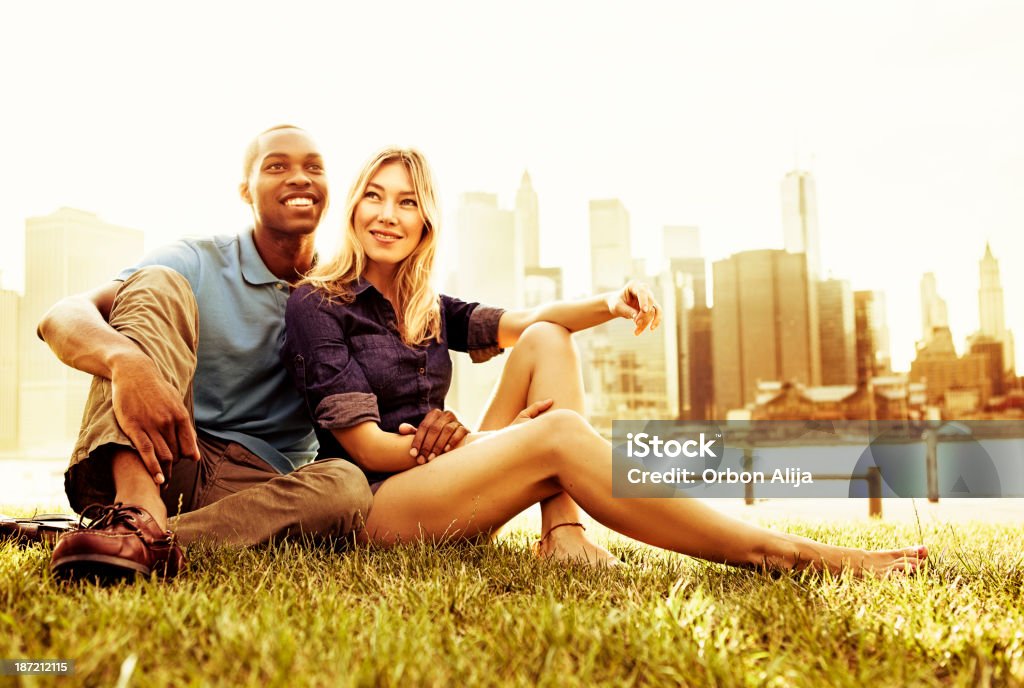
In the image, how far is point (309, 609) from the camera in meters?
1.71

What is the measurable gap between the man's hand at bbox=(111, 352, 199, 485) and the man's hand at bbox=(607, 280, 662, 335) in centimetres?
135

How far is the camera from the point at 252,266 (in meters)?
3.02

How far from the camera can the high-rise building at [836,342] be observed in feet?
251

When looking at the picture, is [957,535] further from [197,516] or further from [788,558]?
[197,516]

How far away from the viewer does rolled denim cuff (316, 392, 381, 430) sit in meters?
2.47

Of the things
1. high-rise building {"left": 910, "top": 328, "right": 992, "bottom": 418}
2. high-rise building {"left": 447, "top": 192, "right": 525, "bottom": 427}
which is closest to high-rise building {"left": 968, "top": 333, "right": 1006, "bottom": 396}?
high-rise building {"left": 910, "top": 328, "right": 992, "bottom": 418}

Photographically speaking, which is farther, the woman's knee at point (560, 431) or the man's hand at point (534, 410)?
the man's hand at point (534, 410)

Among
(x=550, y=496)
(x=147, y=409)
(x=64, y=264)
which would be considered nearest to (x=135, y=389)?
(x=147, y=409)

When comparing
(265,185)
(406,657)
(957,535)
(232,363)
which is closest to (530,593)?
(406,657)

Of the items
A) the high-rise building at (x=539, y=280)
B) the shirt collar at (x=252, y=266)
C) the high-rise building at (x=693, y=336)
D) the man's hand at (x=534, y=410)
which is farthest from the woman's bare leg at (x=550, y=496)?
the high-rise building at (x=693, y=336)

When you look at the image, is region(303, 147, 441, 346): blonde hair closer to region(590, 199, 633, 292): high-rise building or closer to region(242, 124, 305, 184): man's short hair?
region(242, 124, 305, 184): man's short hair

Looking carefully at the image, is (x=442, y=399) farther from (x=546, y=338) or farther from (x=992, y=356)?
(x=992, y=356)

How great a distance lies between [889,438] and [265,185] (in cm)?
670

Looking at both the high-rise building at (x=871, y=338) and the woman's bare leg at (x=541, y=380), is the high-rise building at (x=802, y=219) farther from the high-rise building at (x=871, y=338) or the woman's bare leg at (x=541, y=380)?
the woman's bare leg at (x=541, y=380)
